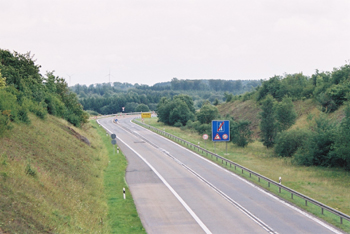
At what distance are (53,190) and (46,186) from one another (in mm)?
339

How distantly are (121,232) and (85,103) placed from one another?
138020 mm

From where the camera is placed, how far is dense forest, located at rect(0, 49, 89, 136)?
21.7m

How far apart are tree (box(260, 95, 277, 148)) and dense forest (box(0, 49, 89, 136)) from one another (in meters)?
21.6

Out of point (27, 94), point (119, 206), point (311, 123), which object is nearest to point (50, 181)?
point (119, 206)

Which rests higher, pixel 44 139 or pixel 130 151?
pixel 44 139

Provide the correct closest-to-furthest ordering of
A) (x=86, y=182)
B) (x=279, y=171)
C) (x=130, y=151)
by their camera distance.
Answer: (x=86, y=182) → (x=279, y=171) → (x=130, y=151)

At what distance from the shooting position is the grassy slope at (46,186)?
11641 millimetres

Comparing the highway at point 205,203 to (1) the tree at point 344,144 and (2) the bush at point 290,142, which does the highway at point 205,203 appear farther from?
(2) the bush at point 290,142

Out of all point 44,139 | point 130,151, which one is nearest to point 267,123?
point 130,151

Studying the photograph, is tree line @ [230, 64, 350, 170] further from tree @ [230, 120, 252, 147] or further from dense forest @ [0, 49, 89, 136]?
dense forest @ [0, 49, 89, 136]

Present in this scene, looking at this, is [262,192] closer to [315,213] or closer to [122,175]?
[315,213]

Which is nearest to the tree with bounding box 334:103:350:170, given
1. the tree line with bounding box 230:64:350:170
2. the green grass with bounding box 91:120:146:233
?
the tree line with bounding box 230:64:350:170

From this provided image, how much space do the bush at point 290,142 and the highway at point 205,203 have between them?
9771 millimetres

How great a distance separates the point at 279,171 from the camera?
93.6ft
